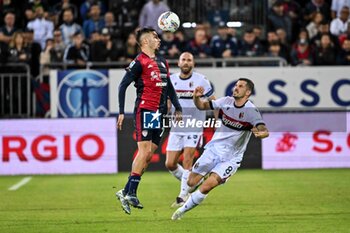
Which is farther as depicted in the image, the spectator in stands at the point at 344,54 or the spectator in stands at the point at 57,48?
the spectator in stands at the point at 344,54

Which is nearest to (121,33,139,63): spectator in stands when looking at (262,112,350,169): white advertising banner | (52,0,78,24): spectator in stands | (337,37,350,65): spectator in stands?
(52,0,78,24): spectator in stands

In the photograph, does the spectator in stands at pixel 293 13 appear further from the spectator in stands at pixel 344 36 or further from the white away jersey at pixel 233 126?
the white away jersey at pixel 233 126

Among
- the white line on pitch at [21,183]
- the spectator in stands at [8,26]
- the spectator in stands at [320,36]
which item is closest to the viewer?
the white line on pitch at [21,183]

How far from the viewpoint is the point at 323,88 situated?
21.0 m

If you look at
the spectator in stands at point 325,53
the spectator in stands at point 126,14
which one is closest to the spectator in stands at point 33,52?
the spectator in stands at point 126,14

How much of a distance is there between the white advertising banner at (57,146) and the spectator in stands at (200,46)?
2919 mm

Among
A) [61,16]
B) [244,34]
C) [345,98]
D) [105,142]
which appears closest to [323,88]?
[345,98]

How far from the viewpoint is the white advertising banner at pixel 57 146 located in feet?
65.8

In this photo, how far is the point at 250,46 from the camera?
21812mm

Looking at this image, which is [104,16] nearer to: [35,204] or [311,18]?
[311,18]

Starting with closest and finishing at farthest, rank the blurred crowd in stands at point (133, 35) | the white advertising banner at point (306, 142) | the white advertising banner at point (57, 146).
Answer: the white advertising banner at point (57, 146), the white advertising banner at point (306, 142), the blurred crowd in stands at point (133, 35)

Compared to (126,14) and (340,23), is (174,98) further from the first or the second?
(340,23)

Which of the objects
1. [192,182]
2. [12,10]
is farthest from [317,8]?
[192,182]

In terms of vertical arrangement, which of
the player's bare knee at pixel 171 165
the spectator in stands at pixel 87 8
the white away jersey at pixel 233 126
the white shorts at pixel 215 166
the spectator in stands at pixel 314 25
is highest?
the spectator in stands at pixel 87 8
